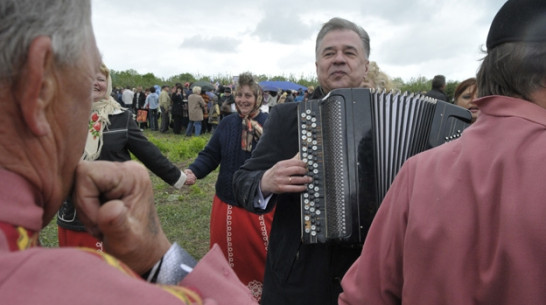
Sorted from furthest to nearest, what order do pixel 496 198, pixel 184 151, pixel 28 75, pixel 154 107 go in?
pixel 154 107 < pixel 184 151 < pixel 496 198 < pixel 28 75

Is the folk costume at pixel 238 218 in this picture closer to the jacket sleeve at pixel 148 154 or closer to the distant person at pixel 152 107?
the jacket sleeve at pixel 148 154

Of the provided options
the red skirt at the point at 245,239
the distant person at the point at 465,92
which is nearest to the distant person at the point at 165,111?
the red skirt at the point at 245,239

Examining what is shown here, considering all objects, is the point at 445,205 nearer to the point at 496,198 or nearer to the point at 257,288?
the point at 496,198

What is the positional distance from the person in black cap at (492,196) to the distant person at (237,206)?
249cm

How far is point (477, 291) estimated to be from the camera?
1.22 meters

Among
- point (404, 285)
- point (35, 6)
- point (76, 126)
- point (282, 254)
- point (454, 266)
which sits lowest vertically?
point (282, 254)

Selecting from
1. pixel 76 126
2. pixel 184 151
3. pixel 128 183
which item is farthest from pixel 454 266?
pixel 184 151

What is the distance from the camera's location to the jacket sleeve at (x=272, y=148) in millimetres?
2484

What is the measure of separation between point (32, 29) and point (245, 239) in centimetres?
322

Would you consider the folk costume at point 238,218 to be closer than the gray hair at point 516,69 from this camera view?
No

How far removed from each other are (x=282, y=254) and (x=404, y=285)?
41.7 inches

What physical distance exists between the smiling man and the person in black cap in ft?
2.88

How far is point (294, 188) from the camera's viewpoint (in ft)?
7.12

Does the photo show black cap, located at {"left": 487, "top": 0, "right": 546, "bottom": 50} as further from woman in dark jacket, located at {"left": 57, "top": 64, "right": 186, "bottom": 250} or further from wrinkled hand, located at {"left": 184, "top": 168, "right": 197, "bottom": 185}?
wrinkled hand, located at {"left": 184, "top": 168, "right": 197, "bottom": 185}
